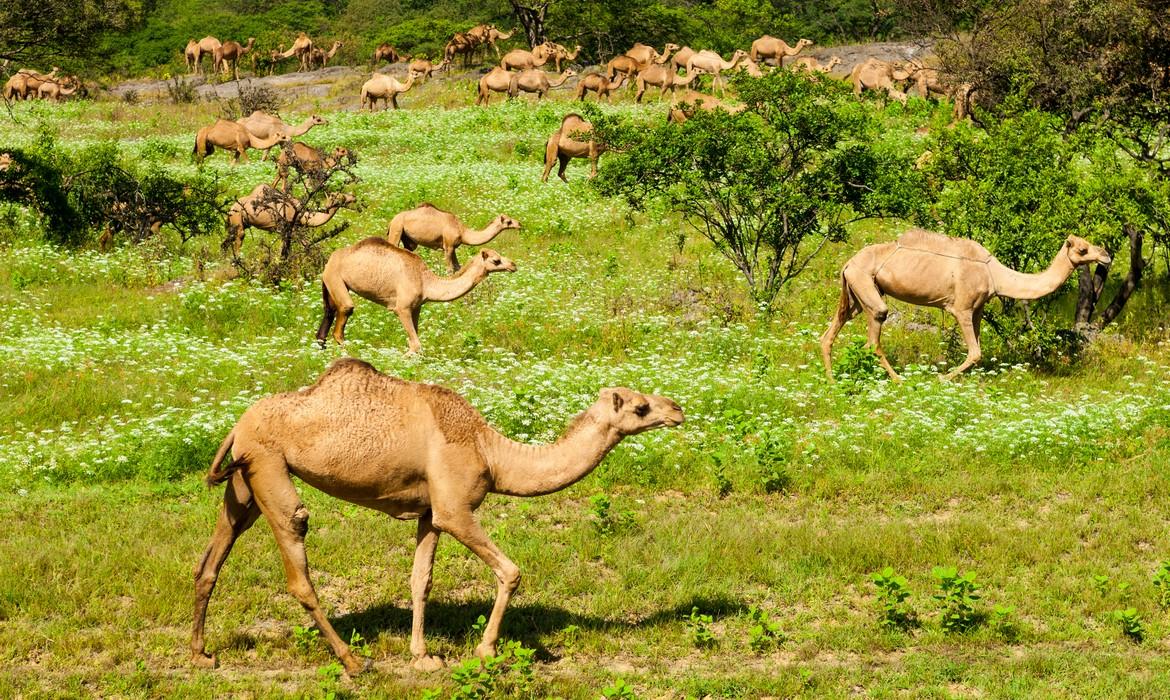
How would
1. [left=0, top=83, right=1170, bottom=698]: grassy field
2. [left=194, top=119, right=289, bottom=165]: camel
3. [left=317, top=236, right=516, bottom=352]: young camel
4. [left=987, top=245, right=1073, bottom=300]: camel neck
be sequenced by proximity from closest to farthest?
[left=0, top=83, right=1170, bottom=698]: grassy field
[left=987, top=245, right=1073, bottom=300]: camel neck
[left=317, top=236, right=516, bottom=352]: young camel
[left=194, top=119, right=289, bottom=165]: camel

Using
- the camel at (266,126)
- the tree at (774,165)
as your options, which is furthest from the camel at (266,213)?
the camel at (266,126)

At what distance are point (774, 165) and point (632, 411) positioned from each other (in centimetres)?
1208

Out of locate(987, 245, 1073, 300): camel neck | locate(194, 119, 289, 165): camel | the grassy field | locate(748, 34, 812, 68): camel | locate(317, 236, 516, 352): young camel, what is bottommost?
the grassy field

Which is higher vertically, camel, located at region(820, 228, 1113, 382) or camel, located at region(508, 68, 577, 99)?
camel, located at region(508, 68, 577, 99)

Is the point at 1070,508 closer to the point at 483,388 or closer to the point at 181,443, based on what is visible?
the point at 483,388

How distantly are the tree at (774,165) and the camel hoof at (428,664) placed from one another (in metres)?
10.9

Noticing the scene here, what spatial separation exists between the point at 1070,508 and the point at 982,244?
6550 millimetres

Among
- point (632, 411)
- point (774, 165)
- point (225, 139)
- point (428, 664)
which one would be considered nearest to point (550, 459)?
point (632, 411)

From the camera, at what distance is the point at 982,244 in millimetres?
17281

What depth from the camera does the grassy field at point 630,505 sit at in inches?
334

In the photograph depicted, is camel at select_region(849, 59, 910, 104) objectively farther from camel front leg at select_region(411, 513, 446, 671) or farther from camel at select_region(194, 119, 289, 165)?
camel front leg at select_region(411, 513, 446, 671)

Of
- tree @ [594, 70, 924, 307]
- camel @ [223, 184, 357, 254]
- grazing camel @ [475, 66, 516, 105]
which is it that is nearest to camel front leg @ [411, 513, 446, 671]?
tree @ [594, 70, 924, 307]

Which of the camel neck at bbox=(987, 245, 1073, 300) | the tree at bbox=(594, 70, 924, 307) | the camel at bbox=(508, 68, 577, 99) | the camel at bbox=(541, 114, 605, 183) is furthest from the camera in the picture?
the camel at bbox=(508, 68, 577, 99)

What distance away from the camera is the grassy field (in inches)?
334
